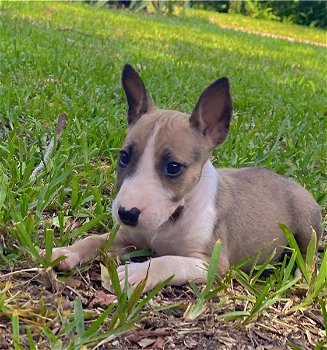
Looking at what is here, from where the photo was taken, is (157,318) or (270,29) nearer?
(157,318)

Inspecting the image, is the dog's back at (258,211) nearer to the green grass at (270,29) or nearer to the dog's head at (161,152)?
the dog's head at (161,152)

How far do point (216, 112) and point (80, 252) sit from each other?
3.11 ft

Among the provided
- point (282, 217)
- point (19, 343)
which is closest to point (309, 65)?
point (282, 217)

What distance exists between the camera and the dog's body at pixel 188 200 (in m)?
2.95

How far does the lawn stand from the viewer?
8.53 feet

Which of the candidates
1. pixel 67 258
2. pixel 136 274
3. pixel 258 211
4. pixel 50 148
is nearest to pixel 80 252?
pixel 67 258

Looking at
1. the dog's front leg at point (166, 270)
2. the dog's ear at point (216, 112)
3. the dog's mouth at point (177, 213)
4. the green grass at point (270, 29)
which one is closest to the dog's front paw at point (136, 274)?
the dog's front leg at point (166, 270)

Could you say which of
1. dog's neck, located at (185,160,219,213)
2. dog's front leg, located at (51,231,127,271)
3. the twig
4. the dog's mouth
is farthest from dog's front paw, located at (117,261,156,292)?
the twig

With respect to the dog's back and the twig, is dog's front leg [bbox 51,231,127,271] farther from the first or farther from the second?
the twig

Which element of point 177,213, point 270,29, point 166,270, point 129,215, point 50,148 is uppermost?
point 129,215

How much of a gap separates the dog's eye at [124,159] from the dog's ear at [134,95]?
335 millimetres

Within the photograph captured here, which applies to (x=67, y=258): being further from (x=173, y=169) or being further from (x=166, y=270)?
(x=173, y=169)

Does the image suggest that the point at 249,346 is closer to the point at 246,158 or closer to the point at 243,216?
the point at 243,216

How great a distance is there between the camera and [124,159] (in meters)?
3.10
